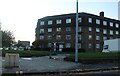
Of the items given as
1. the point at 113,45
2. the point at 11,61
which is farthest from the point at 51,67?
the point at 113,45

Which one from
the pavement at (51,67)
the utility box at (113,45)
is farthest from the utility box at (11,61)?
the utility box at (113,45)

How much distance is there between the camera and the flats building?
271 ft

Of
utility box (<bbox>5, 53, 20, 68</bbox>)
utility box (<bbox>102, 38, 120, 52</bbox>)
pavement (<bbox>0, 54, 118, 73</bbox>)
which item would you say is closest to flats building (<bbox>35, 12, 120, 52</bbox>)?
utility box (<bbox>102, 38, 120, 52</bbox>)

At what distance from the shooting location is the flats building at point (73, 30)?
271 feet

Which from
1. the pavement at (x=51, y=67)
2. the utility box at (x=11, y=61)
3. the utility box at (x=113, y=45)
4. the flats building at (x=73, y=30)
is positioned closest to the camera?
→ the pavement at (x=51, y=67)

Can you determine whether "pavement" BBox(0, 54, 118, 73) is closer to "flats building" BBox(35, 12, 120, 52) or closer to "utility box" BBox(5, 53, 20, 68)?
"utility box" BBox(5, 53, 20, 68)

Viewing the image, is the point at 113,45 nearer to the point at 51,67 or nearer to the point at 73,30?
the point at 73,30

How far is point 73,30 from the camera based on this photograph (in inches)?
3312

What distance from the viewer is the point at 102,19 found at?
8800 centimetres

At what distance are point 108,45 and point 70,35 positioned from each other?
26.6 metres

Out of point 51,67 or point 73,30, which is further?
point 73,30

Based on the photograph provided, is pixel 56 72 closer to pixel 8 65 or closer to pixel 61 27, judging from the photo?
pixel 8 65

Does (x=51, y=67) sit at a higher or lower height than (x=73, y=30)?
lower

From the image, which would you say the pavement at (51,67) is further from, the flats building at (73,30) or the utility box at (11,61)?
the flats building at (73,30)
